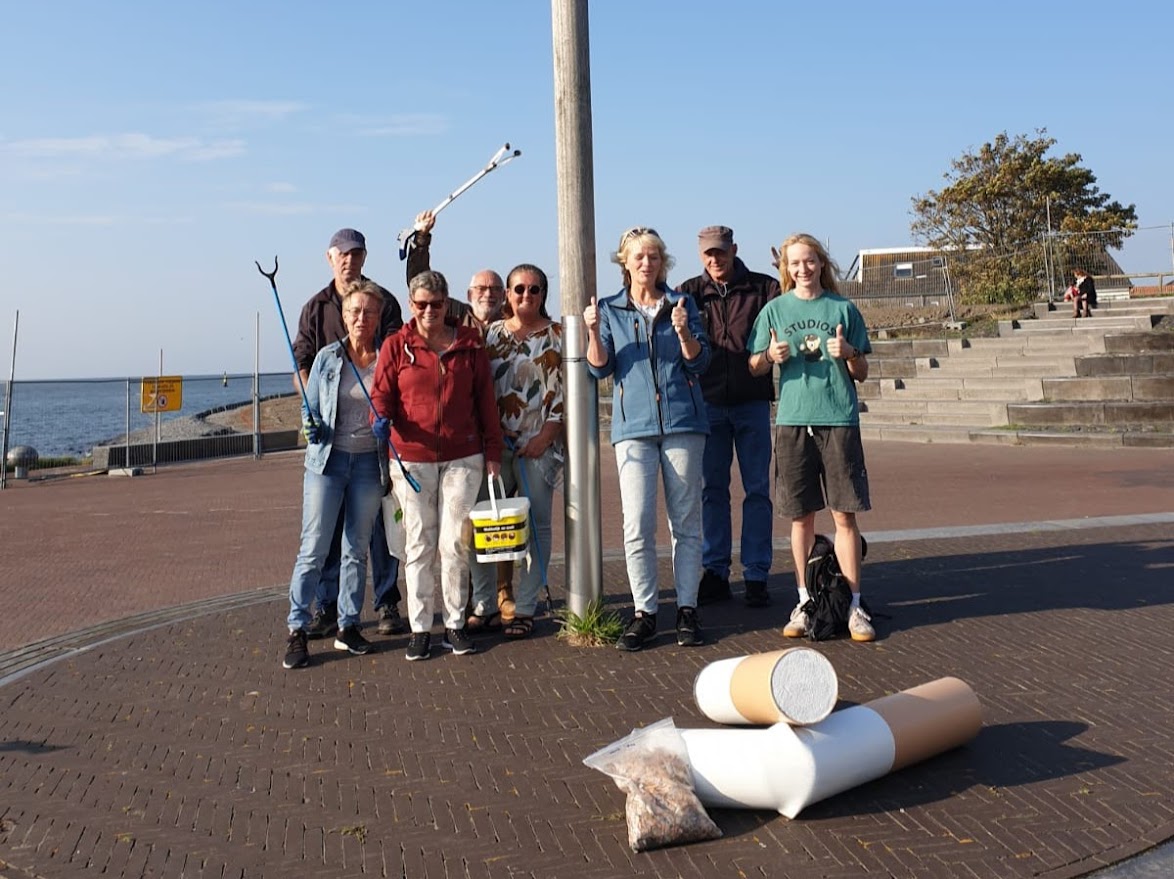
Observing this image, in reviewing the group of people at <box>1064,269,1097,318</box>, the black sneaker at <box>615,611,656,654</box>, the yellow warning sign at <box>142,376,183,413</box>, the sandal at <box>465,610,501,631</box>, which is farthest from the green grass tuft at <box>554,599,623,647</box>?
the group of people at <box>1064,269,1097,318</box>

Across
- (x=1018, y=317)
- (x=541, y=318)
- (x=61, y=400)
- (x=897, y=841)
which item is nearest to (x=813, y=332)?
(x=541, y=318)

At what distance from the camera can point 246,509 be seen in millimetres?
13477

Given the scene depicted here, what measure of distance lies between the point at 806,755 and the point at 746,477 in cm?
343

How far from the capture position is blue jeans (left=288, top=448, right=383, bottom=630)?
20.9ft

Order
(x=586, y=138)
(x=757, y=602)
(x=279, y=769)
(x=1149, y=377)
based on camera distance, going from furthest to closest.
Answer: (x=1149, y=377)
(x=757, y=602)
(x=586, y=138)
(x=279, y=769)

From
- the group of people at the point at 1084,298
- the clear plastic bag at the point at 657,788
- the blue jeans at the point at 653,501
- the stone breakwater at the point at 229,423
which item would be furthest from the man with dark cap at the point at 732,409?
the group of people at the point at 1084,298

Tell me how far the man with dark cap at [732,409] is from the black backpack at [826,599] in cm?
71

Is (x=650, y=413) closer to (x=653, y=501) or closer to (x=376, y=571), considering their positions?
(x=653, y=501)

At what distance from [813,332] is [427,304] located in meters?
2.04

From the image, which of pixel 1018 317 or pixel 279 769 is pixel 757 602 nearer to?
pixel 279 769

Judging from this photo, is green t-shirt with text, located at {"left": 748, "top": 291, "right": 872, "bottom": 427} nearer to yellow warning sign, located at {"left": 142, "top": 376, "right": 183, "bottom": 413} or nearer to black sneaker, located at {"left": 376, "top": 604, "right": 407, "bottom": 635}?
black sneaker, located at {"left": 376, "top": 604, "right": 407, "bottom": 635}

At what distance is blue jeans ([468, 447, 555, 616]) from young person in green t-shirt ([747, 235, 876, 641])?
51.8 inches

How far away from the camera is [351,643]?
6.38 metres

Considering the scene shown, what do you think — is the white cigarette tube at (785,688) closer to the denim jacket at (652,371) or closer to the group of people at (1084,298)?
the denim jacket at (652,371)
